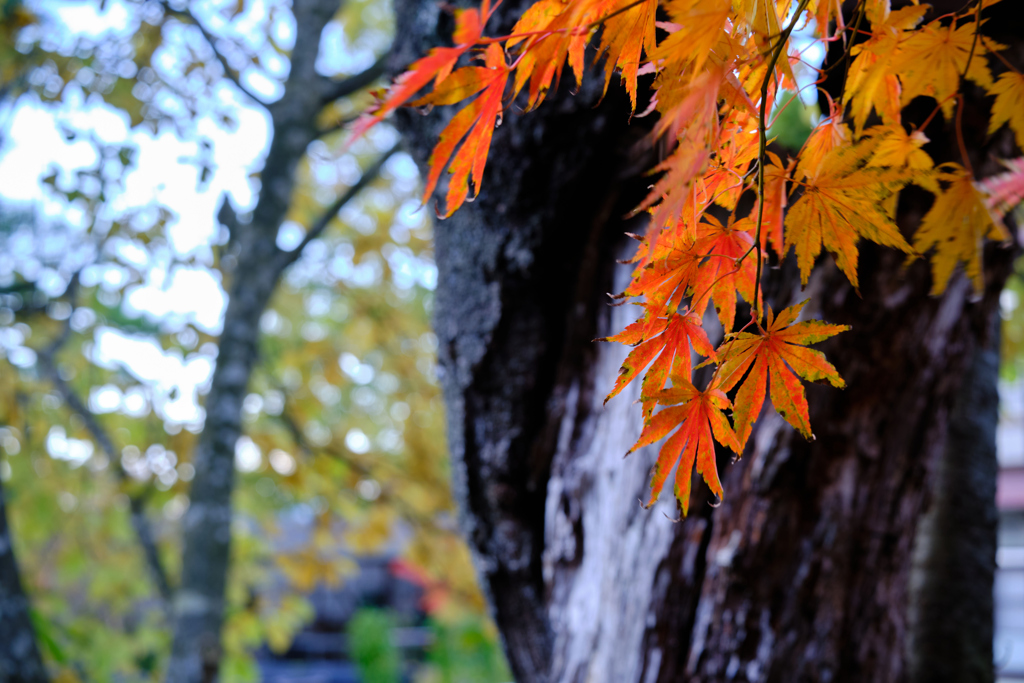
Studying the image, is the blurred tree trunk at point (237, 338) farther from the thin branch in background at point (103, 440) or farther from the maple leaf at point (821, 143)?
the maple leaf at point (821, 143)

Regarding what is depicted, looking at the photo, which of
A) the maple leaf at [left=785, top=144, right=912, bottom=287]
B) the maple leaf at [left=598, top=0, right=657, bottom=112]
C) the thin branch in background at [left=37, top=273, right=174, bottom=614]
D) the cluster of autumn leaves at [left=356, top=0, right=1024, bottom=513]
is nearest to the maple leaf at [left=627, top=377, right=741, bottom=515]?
the cluster of autumn leaves at [left=356, top=0, right=1024, bottom=513]

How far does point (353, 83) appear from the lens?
2.84m

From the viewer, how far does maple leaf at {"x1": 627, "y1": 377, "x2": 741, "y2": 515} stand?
0.50m

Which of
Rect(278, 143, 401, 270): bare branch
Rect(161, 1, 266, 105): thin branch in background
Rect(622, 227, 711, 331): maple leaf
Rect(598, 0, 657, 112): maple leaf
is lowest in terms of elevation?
Rect(622, 227, 711, 331): maple leaf

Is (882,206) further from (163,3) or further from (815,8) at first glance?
(163,3)

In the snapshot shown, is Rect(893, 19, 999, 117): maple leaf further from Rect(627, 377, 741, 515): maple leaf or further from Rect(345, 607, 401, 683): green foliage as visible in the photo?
Rect(345, 607, 401, 683): green foliage

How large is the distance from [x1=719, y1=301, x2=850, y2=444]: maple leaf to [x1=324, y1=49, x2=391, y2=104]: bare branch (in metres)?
2.62

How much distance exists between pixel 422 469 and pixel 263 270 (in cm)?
150

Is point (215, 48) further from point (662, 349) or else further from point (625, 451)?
point (662, 349)

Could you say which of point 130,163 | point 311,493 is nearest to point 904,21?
point 130,163

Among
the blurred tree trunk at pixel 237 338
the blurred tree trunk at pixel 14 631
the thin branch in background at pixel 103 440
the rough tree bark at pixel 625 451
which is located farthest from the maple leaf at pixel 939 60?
the thin branch in background at pixel 103 440

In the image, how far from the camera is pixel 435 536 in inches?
140

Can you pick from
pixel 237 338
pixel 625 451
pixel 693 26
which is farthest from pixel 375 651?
pixel 693 26

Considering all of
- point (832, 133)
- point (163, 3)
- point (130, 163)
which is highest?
point (163, 3)
